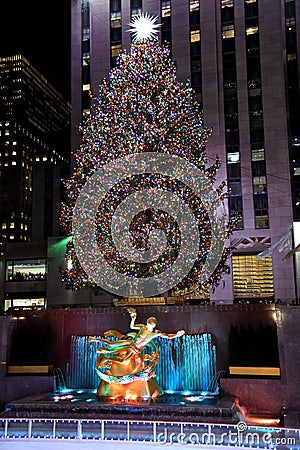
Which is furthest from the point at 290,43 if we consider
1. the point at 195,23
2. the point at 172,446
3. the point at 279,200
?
the point at 172,446

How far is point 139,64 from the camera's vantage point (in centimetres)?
2472

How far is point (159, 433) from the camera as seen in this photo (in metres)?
10.5

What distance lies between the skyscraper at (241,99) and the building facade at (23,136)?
42.4m

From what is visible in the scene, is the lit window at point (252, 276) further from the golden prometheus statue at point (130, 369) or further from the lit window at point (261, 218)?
the golden prometheus statue at point (130, 369)

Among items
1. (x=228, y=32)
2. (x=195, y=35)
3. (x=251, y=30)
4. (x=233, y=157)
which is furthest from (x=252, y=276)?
(x=195, y=35)

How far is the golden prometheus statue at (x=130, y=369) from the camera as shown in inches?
526

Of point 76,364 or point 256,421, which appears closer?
point 256,421

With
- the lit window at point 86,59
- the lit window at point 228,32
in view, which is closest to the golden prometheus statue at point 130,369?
the lit window at point 228,32

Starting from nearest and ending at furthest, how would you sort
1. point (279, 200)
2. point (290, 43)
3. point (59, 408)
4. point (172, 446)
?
point (172, 446) < point (59, 408) < point (279, 200) < point (290, 43)

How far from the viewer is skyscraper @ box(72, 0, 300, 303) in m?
36.6

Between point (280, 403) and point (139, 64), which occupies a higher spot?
point (139, 64)

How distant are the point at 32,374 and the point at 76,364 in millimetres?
1500

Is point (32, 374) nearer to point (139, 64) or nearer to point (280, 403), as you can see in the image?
point (280, 403)

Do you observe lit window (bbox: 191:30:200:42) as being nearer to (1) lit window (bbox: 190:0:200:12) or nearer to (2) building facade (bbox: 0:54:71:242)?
(1) lit window (bbox: 190:0:200:12)
